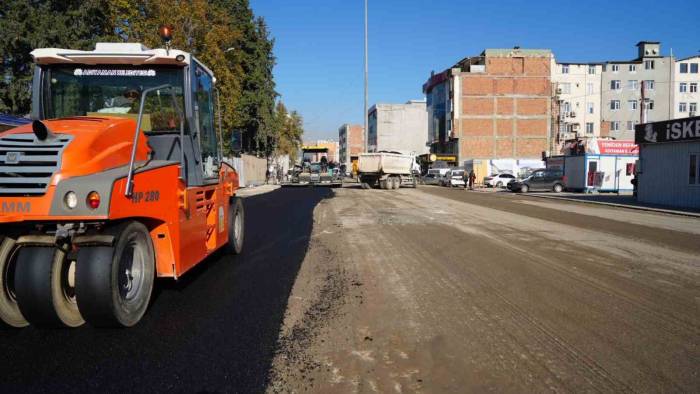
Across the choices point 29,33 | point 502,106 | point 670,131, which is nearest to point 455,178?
point 670,131

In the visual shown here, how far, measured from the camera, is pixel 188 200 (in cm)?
596

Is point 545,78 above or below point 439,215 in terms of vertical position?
above

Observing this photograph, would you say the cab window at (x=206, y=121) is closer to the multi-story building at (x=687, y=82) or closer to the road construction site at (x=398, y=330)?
the road construction site at (x=398, y=330)

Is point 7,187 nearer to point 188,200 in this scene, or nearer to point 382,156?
point 188,200

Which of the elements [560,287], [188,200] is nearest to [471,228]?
[560,287]

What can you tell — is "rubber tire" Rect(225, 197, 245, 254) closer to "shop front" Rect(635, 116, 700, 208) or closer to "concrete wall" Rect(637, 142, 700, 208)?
"shop front" Rect(635, 116, 700, 208)

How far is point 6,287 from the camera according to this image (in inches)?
194

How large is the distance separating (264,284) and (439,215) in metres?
11.4

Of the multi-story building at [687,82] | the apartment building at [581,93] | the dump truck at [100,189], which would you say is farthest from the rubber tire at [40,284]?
the multi-story building at [687,82]

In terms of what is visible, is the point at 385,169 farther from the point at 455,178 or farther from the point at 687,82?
the point at 687,82

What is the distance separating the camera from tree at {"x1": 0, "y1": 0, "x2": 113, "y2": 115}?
90.7 ft

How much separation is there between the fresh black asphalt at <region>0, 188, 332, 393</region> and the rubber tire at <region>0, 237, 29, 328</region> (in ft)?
0.45

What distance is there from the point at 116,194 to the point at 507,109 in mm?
74756

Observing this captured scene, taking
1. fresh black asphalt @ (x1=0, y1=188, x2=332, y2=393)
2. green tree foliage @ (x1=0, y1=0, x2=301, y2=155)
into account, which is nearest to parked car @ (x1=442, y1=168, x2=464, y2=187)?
green tree foliage @ (x1=0, y1=0, x2=301, y2=155)
